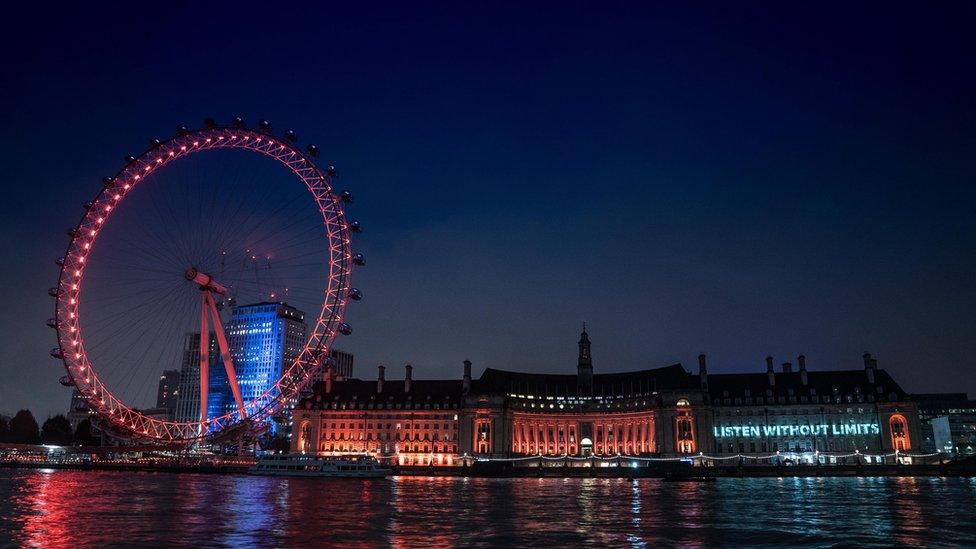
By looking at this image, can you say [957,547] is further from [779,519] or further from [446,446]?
[446,446]

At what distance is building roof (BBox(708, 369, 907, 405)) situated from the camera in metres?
142

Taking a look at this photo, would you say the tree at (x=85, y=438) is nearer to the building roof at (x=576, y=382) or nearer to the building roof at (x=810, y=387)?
the building roof at (x=576, y=382)

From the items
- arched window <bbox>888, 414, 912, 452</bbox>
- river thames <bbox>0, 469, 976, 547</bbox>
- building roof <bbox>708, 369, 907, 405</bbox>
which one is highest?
building roof <bbox>708, 369, 907, 405</bbox>

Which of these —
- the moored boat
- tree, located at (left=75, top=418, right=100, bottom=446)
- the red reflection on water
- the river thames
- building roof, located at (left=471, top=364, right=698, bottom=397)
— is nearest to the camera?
the red reflection on water

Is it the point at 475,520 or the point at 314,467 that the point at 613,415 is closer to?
the point at 314,467

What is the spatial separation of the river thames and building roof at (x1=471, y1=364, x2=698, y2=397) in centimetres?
9273

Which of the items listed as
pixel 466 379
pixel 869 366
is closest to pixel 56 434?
pixel 466 379

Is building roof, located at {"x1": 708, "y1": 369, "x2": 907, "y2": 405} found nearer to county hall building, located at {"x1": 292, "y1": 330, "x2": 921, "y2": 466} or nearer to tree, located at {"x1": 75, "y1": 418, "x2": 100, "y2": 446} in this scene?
county hall building, located at {"x1": 292, "y1": 330, "x2": 921, "y2": 466}

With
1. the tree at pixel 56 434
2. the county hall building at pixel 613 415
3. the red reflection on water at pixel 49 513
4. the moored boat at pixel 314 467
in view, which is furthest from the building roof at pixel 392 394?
the red reflection on water at pixel 49 513

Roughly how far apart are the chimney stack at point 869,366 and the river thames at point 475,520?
87.1 metres

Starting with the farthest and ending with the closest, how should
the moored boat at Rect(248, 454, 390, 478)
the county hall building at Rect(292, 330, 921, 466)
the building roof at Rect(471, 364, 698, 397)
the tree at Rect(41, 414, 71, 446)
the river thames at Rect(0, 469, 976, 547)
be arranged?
the tree at Rect(41, 414, 71, 446) → the building roof at Rect(471, 364, 698, 397) → the county hall building at Rect(292, 330, 921, 466) → the moored boat at Rect(248, 454, 390, 478) → the river thames at Rect(0, 469, 976, 547)

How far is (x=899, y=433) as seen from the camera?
137 meters

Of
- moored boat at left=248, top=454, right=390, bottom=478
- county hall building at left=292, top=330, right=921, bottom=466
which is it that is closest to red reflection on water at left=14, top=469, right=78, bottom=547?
moored boat at left=248, top=454, right=390, bottom=478

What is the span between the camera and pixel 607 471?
413 feet
